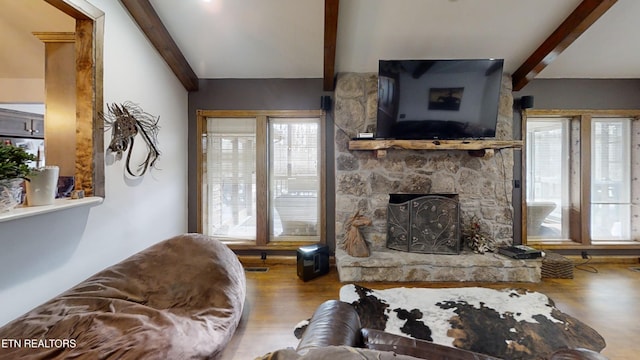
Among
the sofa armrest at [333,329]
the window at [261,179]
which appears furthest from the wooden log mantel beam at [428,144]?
the sofa armrest at [333,329]

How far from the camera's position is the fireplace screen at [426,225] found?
10.8 ft

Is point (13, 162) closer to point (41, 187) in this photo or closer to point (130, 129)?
point (41, 187)

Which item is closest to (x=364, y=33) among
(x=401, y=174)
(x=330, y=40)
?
(x=330, y=40)

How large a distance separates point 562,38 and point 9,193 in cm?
480

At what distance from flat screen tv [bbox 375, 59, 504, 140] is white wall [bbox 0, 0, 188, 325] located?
261cm

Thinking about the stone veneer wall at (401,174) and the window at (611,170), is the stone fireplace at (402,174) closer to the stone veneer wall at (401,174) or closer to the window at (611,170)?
the stone veneer wall at (401,174)

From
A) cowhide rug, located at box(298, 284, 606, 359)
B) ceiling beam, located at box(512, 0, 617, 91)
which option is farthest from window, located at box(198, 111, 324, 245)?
ceiling beam, located at box(512, 0, 617, 91)

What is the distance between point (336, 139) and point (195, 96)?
6.83ft

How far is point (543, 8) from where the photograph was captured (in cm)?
264

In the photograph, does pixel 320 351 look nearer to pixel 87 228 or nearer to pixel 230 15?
pixel 87 228

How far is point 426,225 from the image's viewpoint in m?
3.32

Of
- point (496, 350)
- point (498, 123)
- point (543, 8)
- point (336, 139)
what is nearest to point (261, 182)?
point (336, 139)

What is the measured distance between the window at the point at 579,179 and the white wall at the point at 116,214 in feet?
15.8

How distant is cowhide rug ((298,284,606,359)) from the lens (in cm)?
195
